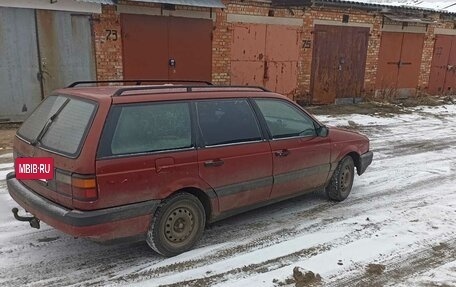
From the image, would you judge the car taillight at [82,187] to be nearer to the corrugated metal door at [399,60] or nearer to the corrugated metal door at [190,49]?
the corrugated metal door at [190,49]

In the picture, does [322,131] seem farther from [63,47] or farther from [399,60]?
[399,60]

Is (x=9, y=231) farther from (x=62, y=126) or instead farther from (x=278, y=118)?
(x=278, y=118)

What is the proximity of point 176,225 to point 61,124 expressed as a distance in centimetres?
136

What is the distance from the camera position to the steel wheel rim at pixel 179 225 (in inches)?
149

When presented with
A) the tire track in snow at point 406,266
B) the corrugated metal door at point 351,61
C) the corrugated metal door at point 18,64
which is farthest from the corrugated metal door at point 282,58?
the tire track in snow at point 406,266

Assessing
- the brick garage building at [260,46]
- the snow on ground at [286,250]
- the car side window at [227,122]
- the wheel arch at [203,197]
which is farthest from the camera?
the brick garage building at [260,46]

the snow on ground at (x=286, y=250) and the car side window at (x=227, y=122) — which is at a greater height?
the car side window at (x=227, y=122)

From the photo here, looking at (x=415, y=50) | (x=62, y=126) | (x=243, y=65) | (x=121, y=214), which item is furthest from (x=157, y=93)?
(x=415, y=50)

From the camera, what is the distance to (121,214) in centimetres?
340

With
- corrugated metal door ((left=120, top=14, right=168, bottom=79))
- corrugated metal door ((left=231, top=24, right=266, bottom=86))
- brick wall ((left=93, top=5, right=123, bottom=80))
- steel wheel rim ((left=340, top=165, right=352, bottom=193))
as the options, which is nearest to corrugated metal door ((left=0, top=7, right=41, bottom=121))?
brick wall ((left=93, top=5, right=123, bottom=80))

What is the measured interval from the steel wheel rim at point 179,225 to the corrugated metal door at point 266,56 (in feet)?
26.3

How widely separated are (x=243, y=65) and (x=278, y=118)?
23.6ft

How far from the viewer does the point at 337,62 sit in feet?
44.5

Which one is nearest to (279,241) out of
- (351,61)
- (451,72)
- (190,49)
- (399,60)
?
(190,49)
